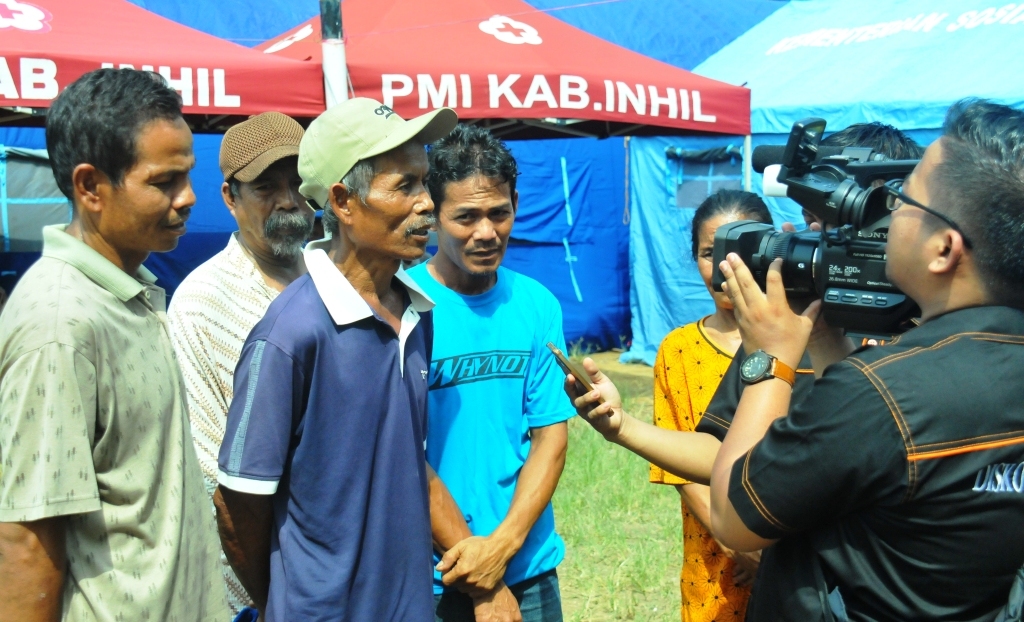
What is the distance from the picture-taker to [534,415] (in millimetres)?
2459

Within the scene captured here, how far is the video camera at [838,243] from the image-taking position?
1.58m

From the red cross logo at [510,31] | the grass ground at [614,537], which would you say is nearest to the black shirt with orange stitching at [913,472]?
the grass ground at [614,537]

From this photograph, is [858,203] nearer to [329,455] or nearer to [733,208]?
[329,455]

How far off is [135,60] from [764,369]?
136 inches

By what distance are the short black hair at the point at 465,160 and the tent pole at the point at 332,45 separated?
7.18ft

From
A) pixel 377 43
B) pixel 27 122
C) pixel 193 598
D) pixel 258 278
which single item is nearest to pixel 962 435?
pixel 193 598

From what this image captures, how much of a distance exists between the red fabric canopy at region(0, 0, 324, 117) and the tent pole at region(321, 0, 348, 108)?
0.08m

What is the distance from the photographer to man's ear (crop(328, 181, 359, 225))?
2.01 metres

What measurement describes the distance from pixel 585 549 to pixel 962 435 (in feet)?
11.3

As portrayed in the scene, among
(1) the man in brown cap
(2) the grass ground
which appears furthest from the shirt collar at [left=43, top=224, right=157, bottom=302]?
(2) the grass ground

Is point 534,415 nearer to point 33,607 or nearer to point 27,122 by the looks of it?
point 33,607

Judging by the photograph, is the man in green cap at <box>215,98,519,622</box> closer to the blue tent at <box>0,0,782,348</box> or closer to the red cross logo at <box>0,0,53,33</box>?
the red cross logo at <box>0,0,53,33</box>

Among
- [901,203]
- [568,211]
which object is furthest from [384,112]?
[568,211]

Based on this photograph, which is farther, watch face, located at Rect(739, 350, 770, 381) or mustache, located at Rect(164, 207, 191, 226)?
mustache, located at Rect(164, 207, 191, 226)
